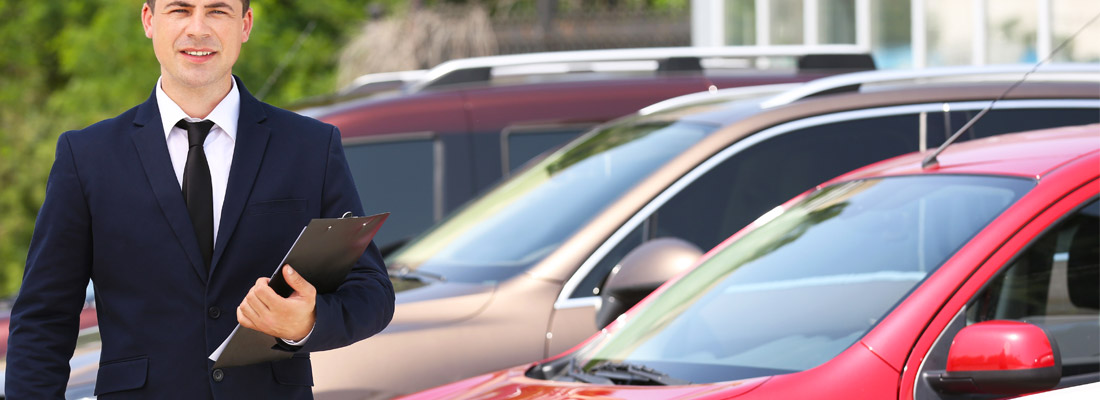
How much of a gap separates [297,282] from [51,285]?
54 cm

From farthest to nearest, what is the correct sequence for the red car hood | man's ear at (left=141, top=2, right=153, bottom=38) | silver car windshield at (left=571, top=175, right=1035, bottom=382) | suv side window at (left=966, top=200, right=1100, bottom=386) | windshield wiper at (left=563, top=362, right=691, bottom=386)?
windshield wiper at (left=563, top=362, right=691, bottom=386) → silver car windshield at (left=571, top=175, right=1035, bottom=382) → suv side window at (left=966, top=200, right=1100, bottom=386) → the red car hood → man's ear at (left=141, top=2, right=153, bottom=38)

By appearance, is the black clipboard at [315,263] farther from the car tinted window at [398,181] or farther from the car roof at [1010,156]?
the car tinted window at [398,181]

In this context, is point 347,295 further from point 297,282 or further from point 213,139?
point 213,139

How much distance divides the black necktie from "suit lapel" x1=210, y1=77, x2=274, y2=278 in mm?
25

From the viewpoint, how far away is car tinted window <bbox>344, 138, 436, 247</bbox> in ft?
21.9

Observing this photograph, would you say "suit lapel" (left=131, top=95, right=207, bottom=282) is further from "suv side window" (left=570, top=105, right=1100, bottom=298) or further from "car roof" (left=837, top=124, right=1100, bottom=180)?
"suv side window" (left=570, top=105, right=1100, bottom=298)

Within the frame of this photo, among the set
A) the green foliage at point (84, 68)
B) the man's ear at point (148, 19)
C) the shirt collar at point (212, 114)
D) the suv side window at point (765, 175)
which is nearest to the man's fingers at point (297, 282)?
the shirt collar at point (212, 114)

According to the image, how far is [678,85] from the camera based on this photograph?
7.02 metres

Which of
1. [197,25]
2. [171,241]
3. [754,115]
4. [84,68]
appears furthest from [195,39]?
[84,68]

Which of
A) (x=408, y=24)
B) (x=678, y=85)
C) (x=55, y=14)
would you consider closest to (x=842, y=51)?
(x=678, y=85)

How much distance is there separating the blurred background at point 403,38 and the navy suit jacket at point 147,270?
4.75 meters

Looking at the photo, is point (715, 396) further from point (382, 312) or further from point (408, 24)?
point (408, 24)

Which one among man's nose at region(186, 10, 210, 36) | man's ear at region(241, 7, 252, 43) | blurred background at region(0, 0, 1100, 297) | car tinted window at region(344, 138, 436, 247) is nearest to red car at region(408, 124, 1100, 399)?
man's ear at region(241, 7, 252, 43)

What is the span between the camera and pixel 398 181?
6707 millimetres
